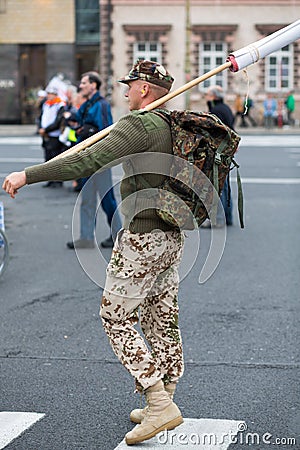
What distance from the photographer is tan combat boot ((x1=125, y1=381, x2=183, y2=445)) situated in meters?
4.64

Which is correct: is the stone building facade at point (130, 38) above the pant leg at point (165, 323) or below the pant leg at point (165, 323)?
above

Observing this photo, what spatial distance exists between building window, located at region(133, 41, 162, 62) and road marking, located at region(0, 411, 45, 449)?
133 ft

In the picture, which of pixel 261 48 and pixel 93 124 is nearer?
pixel 261 48

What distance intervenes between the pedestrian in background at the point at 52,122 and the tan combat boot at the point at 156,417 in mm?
11773

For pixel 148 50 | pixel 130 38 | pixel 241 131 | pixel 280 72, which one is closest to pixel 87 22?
pixel 130 38

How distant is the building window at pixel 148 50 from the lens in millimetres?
44750

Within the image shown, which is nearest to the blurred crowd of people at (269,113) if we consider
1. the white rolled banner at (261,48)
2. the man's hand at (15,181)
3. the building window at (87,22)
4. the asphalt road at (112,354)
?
the building window at (87,22)

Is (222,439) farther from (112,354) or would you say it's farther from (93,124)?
(93,124)

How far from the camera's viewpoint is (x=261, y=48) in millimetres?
4895

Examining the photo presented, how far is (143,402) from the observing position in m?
5.31

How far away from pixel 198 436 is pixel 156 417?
0.24m

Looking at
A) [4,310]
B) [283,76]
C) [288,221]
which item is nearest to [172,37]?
[283,76]

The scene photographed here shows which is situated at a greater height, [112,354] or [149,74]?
[149,74]

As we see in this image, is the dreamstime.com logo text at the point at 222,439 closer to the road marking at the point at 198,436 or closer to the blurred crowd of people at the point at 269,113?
the road marking at the point at 198,436
